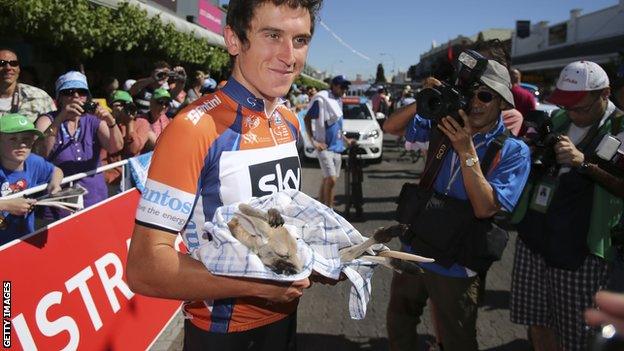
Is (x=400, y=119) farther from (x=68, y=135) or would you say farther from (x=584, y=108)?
(x=68, y=135)

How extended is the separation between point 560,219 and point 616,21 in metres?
30.9

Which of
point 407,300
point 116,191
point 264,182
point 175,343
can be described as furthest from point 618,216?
point 116,191

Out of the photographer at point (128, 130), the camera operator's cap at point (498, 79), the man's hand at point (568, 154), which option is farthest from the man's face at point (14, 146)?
the man's hand at point (568, 154)

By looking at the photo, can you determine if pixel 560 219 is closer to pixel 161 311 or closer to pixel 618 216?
pixel 618 216

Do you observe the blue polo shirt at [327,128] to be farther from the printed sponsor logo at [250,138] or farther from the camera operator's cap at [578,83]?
the printed sponsor logo at [250,138]

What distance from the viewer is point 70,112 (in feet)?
13.1

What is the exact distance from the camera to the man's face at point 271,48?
1619 mm

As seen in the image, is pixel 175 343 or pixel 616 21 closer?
pixel 175 343

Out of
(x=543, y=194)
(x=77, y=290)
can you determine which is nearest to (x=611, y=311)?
(x=543, y=194)

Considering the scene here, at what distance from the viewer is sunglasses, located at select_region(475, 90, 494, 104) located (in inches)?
100

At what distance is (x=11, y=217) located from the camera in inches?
116

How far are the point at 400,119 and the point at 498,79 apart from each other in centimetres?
72

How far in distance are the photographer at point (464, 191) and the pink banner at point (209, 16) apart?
22727 mm

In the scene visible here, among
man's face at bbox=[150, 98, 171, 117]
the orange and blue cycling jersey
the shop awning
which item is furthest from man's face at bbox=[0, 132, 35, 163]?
the shop awning
